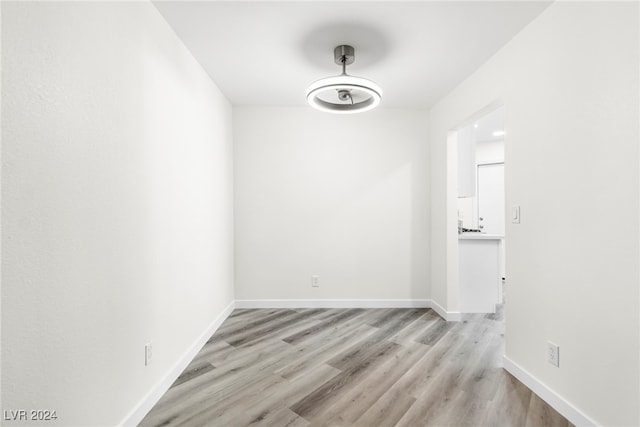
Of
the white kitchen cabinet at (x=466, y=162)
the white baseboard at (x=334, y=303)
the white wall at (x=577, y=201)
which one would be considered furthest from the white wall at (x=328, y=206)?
the white wall at (x=577, y=201)

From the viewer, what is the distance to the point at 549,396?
5.72 ft

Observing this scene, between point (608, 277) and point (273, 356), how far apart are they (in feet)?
7.18

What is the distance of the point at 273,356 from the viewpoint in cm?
236

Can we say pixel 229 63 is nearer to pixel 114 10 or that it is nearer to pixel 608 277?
pixel 114 10

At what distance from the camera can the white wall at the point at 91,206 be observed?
94 cm

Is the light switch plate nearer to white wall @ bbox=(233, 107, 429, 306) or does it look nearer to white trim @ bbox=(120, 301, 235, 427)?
white wall @ bbox=(233, 107, 429, 306)

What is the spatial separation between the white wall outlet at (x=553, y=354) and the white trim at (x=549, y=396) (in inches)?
6.7

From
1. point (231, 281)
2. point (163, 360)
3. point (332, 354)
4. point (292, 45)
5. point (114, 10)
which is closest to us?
point (114, 10)

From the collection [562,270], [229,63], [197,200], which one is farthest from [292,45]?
[562,270]

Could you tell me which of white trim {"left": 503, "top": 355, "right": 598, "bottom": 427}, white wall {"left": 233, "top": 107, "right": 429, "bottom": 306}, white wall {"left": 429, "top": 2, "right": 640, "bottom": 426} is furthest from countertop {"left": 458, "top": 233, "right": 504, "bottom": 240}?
white trim {"left": 503, "top": 355, "right": 598, "bottom": 427}

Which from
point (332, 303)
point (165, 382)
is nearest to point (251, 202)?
point (332, 303)

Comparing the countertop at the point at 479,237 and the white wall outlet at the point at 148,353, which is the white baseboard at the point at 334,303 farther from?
the white wall outlet at the point at 148,353

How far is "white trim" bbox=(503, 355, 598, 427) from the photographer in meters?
1.54

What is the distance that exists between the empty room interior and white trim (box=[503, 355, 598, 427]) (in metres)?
0.01
